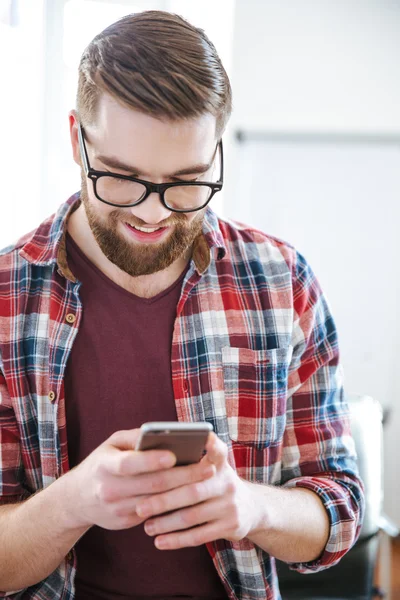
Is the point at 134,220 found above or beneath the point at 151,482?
Result: above

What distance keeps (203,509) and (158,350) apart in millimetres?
333

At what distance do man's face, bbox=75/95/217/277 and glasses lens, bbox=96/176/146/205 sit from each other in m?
0.02

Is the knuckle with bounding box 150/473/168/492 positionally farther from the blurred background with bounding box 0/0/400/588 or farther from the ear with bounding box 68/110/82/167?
the blurred background with bounding box 0/0/400/588

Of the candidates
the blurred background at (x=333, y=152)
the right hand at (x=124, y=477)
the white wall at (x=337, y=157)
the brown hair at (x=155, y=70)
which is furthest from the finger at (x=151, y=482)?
the white wall at (x=337, y=157)

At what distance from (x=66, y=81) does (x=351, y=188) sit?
1.41 m

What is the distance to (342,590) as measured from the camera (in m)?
1.42

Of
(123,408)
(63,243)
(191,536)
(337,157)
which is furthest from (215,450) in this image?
(337,157)

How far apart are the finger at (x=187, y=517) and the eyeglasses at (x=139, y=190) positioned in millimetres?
461

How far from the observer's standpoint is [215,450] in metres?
0.86

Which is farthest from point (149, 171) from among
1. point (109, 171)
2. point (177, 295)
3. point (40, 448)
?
point (40, 448)

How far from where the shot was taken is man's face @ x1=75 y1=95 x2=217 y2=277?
3.25ft

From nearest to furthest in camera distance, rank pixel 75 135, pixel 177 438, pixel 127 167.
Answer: pixel 177 438
pixel 127 167
pixel 75 135

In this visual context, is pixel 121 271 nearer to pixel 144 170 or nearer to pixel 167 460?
pixel 144 170

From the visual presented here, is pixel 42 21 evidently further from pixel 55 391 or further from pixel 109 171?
pixel 55 391
